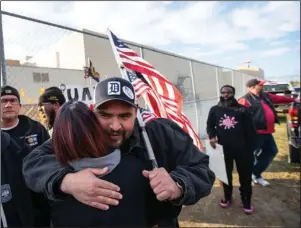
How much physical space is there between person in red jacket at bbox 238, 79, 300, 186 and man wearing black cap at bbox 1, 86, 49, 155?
393cm

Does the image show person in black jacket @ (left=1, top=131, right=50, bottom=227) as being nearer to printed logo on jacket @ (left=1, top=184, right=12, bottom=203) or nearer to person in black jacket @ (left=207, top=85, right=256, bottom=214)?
printed logo on jacket @ (left=1, top=184, right=12, bottom=203)

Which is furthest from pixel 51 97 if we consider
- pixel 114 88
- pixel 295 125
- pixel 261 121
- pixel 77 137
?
pixel 295 125

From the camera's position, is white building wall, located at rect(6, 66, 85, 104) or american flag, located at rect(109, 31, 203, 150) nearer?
american flag, located at rect(109, 31, 203, 150)

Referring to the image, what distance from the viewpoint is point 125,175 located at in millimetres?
1283

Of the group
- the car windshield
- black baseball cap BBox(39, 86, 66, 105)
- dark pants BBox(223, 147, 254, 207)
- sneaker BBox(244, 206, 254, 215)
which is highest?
the car windshield

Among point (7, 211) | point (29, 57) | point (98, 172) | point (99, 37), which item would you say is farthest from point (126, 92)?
point (99, 37)

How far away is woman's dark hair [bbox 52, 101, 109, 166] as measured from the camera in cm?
124

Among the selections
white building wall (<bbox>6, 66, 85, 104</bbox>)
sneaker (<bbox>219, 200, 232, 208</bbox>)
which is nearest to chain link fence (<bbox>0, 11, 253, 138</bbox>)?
white building wall (<bbox>6, 66, 85, 104</bbox>)

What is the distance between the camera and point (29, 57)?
11.2 ft

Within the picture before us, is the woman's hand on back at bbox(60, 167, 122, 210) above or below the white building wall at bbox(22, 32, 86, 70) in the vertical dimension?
below

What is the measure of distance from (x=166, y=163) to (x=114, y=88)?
1.57 ft

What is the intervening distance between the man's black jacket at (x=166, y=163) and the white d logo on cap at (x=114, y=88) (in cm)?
24

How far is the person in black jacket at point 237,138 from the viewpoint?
14.1ft

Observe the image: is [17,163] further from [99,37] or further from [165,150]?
[99,37]
